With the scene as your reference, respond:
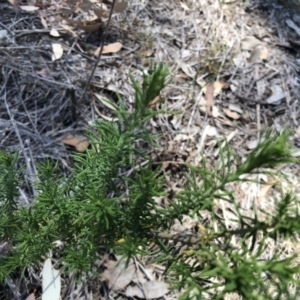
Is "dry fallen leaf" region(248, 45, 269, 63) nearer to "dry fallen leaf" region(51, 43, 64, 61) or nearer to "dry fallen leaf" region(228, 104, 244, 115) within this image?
"dry fallen leaf" region(228, 104, 244, 115)

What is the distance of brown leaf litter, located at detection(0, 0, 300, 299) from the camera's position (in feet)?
6.53

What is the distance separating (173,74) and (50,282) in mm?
1130

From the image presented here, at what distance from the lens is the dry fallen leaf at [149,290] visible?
1.75m

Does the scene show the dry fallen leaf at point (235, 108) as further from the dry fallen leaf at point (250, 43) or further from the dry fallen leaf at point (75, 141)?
the dry fallen leaf at point (75, 141)

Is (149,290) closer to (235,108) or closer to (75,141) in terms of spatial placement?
(75,141)

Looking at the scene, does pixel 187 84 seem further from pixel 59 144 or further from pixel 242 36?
pixel 59 144

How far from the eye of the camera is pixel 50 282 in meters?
1.61

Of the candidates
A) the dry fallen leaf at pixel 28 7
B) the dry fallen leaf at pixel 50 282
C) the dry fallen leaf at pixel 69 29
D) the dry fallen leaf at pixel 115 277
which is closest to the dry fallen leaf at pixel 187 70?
the dry fallen leaf at pixel 69 29

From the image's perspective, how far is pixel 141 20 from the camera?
2.41m

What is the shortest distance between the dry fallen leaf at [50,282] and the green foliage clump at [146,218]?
11.2 inches

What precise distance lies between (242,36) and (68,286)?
157 cm

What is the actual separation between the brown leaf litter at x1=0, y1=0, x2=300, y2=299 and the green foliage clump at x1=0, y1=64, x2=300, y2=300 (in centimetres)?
54

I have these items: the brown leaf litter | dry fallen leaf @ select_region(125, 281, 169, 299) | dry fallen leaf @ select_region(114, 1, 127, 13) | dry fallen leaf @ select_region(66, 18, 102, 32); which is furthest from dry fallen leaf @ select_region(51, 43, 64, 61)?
dry fallen leaf @ select_region(125, 281, 169, 299)

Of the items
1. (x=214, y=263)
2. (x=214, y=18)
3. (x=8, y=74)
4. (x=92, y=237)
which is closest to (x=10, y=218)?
(x=92, y=237)
